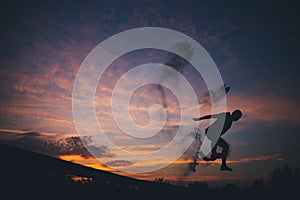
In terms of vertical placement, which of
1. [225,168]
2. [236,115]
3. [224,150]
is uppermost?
[236,115]

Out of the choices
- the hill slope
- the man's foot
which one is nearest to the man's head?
the man's foot

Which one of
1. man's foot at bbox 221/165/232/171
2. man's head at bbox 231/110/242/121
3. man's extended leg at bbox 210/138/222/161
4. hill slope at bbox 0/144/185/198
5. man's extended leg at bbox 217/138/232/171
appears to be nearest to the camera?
hill slope at bbox 0/144/185/198

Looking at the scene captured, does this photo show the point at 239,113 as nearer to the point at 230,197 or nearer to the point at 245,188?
the point at 230,197

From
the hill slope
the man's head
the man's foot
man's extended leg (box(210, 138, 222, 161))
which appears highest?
the man's head

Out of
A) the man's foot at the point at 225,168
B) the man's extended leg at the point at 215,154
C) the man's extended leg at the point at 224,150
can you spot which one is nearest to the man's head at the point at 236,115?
the man's extended leg at the point at 224,150

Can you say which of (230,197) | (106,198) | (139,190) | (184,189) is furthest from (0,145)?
(230,197)

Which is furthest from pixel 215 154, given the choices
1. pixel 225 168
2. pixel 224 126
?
pixel 224 126

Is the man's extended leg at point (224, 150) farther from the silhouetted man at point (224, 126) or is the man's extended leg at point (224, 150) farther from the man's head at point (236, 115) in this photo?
the man's head at point (236, 115)

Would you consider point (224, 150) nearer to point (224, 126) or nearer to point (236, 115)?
point (224, 126)

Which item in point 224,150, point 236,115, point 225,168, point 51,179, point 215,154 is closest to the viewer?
point 51,179

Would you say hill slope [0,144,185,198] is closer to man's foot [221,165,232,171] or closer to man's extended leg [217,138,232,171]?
man's foot [221,165,232,171]

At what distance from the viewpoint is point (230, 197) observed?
16.2 meters

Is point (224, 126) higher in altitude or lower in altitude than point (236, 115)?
lower

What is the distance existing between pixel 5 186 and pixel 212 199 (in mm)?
12059
